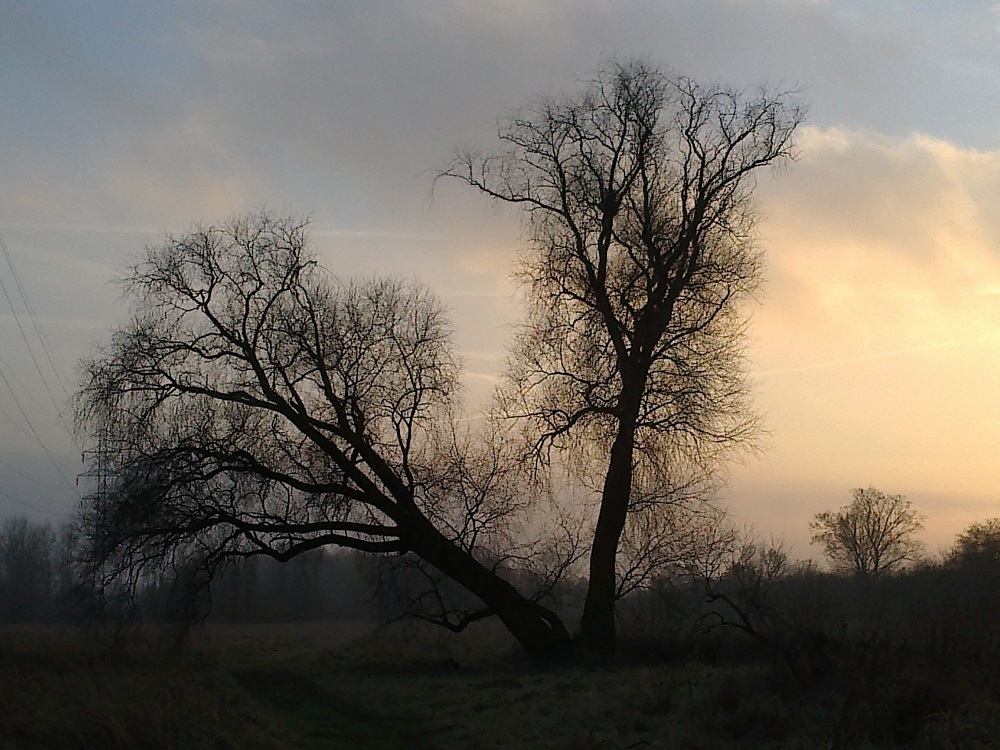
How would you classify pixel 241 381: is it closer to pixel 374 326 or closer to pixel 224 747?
pixel 374 326

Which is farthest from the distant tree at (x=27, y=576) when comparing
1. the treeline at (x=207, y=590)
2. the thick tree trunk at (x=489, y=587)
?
the thick tree trunk at (x=489, y=587)

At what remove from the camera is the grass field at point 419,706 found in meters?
10.4

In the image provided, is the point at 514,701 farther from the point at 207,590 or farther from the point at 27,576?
the point at 27,576

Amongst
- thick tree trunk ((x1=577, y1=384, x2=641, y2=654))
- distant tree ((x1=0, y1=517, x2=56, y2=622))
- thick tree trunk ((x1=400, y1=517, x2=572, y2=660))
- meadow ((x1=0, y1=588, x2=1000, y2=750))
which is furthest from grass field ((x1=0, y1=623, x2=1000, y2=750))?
distant tree ((x1=0, y1=517, x2=56, y2=622))

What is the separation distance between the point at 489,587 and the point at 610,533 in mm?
A: 3299

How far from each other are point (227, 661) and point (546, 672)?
10.0 m

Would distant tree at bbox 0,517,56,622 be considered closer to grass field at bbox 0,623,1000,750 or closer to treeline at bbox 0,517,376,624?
treeline at bbox 0,517,376,624

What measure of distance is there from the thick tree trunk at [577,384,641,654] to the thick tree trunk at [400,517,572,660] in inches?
40.0

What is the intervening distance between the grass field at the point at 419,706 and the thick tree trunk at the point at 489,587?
78cm

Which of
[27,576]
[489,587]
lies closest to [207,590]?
[489,587]

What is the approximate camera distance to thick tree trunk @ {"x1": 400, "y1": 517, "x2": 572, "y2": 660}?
2205cm

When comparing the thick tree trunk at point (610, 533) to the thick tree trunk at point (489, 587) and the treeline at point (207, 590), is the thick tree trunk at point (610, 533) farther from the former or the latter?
the treeline at point (207, 590)

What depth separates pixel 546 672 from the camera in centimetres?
1923

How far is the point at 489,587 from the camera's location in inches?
876
